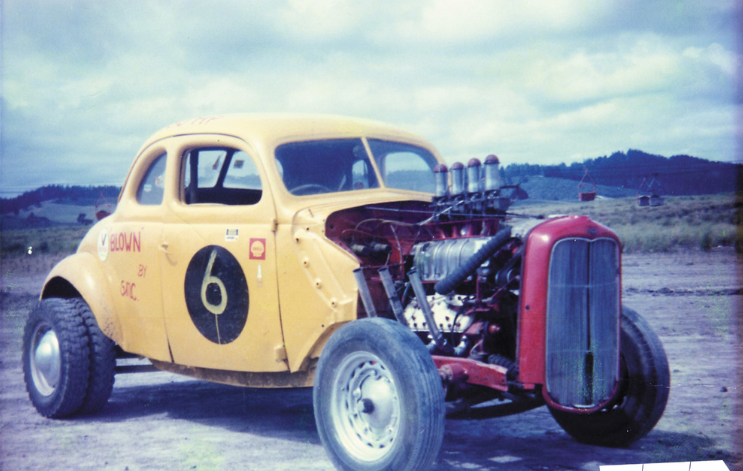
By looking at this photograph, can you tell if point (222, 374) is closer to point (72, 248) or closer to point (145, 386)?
point (145, 386)

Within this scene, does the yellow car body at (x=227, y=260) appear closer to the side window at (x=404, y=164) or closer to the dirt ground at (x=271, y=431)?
the side window at (x=404, y=164)

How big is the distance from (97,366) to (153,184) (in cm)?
150

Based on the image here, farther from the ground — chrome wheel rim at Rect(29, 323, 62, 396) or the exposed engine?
the exposed engine

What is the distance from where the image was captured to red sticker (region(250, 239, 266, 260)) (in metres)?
4.45

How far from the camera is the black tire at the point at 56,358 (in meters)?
5.40

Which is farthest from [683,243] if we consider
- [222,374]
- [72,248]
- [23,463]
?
[23,463]

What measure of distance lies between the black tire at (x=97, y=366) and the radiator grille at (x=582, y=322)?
3.58m

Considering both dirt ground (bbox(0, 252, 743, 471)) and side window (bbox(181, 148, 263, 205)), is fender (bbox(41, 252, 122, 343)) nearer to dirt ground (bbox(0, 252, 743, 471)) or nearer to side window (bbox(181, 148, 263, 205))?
dirt ground (bbox(0, 252, 743, 471))

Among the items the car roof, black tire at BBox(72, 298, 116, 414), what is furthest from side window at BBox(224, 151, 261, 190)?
black tire at BBox(72, 298, 116, 414)

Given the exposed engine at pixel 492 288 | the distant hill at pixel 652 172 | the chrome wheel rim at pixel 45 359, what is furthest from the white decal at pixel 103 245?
the distant hill at pixel 652 172

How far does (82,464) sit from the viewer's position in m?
4.25

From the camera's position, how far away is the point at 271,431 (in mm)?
4980

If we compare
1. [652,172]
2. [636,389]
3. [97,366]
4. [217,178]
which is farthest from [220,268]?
[652,172]

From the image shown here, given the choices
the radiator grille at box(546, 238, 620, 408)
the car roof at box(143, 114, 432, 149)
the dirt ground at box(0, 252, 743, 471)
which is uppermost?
the car roof at box(143, 114, 432, 149)
